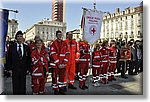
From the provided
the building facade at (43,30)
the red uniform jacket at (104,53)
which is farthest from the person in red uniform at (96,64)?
the building facade at (43,30)

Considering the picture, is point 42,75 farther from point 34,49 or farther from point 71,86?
point 71,86

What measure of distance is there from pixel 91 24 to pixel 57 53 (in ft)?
3.06

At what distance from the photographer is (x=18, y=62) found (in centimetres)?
405

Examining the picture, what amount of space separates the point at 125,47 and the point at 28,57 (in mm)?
3572

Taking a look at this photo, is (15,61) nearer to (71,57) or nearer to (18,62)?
(18,62)

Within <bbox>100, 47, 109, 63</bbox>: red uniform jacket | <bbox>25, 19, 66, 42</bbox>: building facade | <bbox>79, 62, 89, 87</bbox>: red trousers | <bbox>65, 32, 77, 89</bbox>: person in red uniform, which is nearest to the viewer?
<bbox>65, 32, 77, 89</bbox>: person in red uniform

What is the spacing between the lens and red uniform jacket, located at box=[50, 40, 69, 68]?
4.36 meters

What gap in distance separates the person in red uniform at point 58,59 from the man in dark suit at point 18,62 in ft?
1.80

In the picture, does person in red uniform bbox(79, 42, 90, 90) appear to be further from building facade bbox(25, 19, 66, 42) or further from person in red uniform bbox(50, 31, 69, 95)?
building facade bbox(25, 19, 66, 42)

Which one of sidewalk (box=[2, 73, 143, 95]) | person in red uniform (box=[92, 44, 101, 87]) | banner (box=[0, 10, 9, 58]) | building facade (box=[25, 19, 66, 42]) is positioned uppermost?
building facade (box=[25, 19, 66, 42])

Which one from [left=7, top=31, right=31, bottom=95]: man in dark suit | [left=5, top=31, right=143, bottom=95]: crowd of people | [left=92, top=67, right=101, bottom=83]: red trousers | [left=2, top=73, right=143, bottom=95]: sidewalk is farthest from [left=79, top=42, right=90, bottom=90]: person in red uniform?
[left=7, top=31, right=31, bottom=95]: man in dark suit

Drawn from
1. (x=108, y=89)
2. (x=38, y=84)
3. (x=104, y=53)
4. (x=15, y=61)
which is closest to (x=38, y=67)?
(x=38, y=84)

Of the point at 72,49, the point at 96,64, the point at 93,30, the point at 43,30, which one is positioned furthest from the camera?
the point at 43,30

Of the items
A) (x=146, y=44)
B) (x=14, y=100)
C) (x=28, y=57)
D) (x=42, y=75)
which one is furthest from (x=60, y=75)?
(x=146, y=44)
